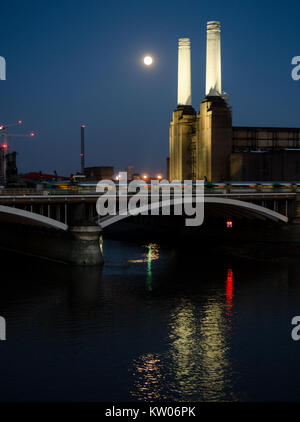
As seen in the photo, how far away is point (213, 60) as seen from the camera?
102375 millimetres

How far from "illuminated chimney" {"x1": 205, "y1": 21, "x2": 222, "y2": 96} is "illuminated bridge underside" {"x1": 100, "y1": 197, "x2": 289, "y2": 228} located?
41.5 m

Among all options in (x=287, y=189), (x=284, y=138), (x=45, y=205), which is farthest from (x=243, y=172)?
(x=45, y=205)

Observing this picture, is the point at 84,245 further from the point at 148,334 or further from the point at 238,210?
the point at 238,210

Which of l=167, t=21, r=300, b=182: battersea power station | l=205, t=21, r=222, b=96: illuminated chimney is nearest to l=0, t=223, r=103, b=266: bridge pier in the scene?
l=167, t=21, r=300, b=182: battersea power station

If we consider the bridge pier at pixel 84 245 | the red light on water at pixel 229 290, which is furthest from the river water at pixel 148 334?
the bridge pier at pixel 84 245

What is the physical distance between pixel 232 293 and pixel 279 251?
21.8m

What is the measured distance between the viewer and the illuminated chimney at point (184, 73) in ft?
363

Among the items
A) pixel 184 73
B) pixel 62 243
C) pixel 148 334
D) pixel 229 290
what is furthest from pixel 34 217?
pixel 184 73

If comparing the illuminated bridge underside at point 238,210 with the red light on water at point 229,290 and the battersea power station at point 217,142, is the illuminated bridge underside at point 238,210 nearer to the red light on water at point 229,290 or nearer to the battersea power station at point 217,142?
the red light on water at point 229,290

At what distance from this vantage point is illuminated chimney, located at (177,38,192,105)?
4353 inches

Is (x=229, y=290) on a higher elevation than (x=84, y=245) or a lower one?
lower

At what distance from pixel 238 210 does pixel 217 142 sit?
38.1 m

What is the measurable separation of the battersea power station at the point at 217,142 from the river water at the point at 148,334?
171 feet

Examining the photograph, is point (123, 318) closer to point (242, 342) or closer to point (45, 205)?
point (242, 342)
